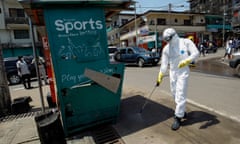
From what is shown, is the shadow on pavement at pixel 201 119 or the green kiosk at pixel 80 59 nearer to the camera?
the green kiosk at pixel 80 59

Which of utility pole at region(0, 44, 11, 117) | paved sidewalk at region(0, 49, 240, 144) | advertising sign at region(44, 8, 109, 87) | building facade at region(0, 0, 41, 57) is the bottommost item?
paved sidewalk at region(0, 49, 240, 144)

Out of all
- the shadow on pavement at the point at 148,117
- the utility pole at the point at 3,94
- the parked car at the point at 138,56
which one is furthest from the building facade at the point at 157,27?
the utility pole at the point at 3,94

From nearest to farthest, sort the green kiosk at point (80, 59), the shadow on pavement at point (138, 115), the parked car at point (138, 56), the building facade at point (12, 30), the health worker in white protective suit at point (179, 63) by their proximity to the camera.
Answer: the green kiosk at point (80, 59) < the health worker in white protective suit at point (179, 63) < the shadow on pavement at point (138, 115) < the parked car at point (138, 56) < the building facade at point (12, 30)

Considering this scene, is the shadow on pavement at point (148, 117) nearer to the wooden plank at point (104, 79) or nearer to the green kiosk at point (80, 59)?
the green kiosk at point (80, 59)

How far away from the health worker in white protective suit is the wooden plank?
3.77ft

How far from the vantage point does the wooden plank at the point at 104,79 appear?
361 cm

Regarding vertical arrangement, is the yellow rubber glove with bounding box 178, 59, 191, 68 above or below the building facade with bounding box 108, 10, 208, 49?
below

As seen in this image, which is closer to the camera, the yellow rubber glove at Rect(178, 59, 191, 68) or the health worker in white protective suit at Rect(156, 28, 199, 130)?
the yellow rubber glove at Rect(178, 59, 191, 68)

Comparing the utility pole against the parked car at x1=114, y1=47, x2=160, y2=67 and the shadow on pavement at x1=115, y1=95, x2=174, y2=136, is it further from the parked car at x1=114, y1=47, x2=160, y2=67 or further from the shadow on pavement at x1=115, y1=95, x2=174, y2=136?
the parked car at x1=114, y1=47, x2=160, y2=67

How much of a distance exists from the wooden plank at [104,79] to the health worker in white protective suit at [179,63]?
45.2 inches

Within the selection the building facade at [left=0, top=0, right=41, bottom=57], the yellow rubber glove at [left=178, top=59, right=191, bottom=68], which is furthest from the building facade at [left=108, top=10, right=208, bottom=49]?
the yellow rubber glove at [left=178, top=59, right=191, bottom=68]

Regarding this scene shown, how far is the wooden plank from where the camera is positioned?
361 cm

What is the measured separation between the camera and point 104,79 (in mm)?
3727

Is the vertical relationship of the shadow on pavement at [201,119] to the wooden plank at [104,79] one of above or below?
below
